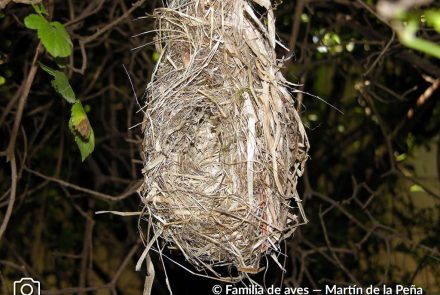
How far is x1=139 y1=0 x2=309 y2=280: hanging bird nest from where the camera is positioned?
103 centimetres

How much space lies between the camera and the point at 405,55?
81.6 inches

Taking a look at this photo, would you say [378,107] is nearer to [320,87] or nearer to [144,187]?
[320,87]

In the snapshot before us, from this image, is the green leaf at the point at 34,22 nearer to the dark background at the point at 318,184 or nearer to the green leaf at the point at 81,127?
the green leaf at the point at 81,127

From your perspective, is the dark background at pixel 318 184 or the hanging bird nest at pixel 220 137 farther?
the dark background at pixel 318 184

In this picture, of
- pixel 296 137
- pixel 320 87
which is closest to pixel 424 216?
pixel 320 87

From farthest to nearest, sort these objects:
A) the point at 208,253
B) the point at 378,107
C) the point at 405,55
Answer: the point at 378,107, the point at 405,55, the point at 208,253

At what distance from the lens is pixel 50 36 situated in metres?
1.01

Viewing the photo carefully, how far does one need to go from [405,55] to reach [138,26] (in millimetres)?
818

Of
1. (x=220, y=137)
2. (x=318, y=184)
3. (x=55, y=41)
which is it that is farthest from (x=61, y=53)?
(x=318, y=184)

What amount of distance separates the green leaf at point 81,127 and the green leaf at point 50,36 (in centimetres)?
9

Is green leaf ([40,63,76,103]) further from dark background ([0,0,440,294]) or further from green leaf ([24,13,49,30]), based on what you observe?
dark background ([0,0,440,294])

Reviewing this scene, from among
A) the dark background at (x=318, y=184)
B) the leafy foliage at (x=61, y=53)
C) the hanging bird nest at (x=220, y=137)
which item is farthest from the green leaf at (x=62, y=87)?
the dark background at (x=318, y=184)

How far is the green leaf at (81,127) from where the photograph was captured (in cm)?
104

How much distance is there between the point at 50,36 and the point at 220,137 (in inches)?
11.8
